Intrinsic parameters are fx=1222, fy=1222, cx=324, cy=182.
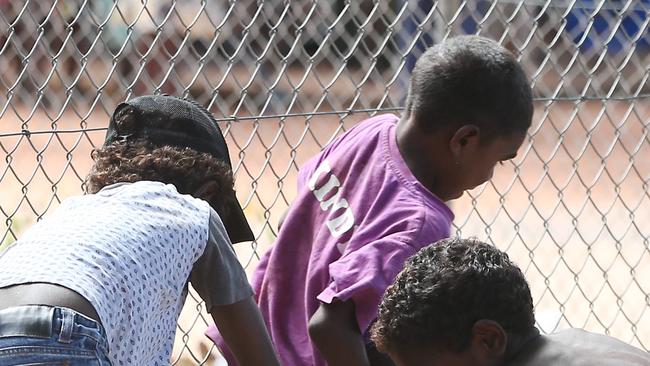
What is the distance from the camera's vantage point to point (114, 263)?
7.58ft

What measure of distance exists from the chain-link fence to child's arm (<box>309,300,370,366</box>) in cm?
109

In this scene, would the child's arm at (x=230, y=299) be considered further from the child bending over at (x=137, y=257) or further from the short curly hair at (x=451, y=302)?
the short curly hair at (x=451, y=302)

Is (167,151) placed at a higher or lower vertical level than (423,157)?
higher

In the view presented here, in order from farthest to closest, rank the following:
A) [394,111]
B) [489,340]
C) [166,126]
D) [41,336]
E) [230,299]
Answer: [394,111], [166,126], [230,299], [489,340], [41,336]

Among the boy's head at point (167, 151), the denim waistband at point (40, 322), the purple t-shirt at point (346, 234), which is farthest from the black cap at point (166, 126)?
the denim waistband at point (40, 322)

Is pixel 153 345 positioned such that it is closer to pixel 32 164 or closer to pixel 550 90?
pixel 32 164

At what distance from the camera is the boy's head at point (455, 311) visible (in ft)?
7.45

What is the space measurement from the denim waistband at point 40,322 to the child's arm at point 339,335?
60 centimetres

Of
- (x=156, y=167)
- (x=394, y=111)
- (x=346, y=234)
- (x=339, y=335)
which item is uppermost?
(x=156, y=167)

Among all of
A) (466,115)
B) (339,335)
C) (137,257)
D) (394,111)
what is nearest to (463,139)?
(466,115)

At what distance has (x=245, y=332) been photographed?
2.54 m

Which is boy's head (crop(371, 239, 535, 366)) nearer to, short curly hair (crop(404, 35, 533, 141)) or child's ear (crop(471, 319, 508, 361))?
child's ear (crop(471, 319, 508, 361))

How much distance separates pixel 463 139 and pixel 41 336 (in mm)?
1045

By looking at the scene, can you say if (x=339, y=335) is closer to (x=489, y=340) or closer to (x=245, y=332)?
(x=245, y=332)
